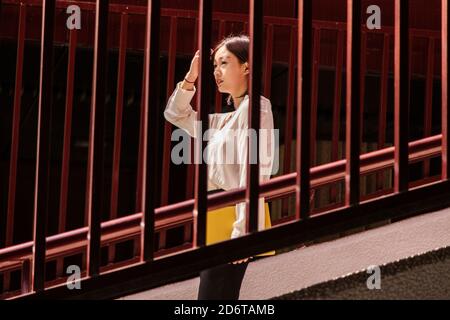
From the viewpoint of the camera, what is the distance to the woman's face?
2.07 m

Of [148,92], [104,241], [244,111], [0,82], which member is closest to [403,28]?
[244,111]

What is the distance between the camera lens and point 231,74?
2.08 m

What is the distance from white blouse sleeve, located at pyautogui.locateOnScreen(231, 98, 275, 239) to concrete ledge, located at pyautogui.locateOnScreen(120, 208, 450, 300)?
119mm

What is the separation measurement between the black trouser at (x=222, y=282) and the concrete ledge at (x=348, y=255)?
4 cm

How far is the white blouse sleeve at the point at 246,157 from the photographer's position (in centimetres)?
185

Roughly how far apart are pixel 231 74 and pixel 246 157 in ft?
1.17

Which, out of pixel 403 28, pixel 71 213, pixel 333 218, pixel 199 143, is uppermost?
pixel 403 28

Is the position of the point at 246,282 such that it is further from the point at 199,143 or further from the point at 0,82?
the point at 0,82

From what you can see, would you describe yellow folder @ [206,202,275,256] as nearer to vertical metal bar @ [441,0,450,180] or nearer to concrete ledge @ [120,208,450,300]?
concrete ledge @ [120,208,450,300]

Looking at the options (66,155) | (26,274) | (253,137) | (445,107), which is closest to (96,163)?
(253,137)

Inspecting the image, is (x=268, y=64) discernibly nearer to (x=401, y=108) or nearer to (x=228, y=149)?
(x=228, y=149)

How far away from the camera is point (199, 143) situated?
1770 millimetres

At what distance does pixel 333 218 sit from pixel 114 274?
50 cm

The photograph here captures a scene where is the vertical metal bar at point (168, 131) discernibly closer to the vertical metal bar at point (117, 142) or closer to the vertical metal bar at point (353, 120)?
the vertical metal bar at point (117, 142)
